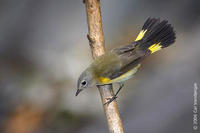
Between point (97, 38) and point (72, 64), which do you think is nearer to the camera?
point (97, 38)

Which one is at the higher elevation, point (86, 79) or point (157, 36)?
point (157, 36)

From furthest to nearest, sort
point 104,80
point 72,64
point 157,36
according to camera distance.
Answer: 1. point 72,64
2. point 157,36
3. point 104,80

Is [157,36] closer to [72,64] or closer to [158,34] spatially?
[158,34]

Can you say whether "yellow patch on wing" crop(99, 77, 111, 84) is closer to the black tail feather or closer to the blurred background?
the black tail feather

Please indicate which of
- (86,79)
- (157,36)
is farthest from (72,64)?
(157,36)

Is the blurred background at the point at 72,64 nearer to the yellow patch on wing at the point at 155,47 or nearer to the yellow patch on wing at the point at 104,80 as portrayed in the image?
the yellow patch on wing at the point at 155,47
